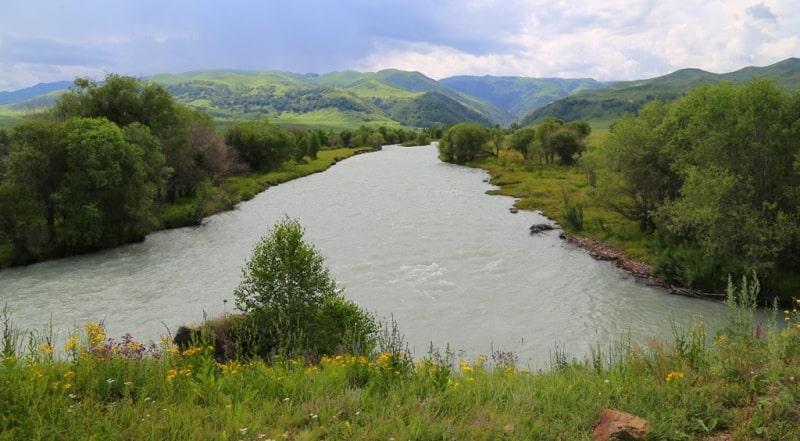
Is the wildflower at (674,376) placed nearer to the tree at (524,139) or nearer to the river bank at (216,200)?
the river bank at (216,200)

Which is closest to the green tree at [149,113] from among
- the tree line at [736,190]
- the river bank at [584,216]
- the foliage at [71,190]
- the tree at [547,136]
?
the foliage at [71,190]

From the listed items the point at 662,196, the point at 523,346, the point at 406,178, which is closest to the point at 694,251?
the point at 662,196

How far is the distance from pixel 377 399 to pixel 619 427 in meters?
3.30

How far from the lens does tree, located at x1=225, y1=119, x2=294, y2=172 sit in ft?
254

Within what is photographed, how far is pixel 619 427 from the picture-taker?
597 centimetres

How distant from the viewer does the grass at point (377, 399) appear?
19.2 ft

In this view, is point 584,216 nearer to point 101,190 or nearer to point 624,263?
point 624,263

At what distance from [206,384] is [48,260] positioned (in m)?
33.5

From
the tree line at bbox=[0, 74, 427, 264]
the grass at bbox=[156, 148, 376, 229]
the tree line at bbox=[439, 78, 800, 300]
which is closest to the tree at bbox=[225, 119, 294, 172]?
the grass at bbox=[156, 148, 376, 229]

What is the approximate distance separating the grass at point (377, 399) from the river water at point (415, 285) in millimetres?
→ 4558

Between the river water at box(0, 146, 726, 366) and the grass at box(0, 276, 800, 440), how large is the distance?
179 inches

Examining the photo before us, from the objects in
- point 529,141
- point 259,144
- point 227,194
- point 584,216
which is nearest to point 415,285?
point 584,216

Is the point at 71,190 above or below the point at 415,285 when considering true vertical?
above

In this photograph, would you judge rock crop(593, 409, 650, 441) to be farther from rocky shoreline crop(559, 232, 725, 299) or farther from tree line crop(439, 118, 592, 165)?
tree line crop(439, 118, 592, 165)
